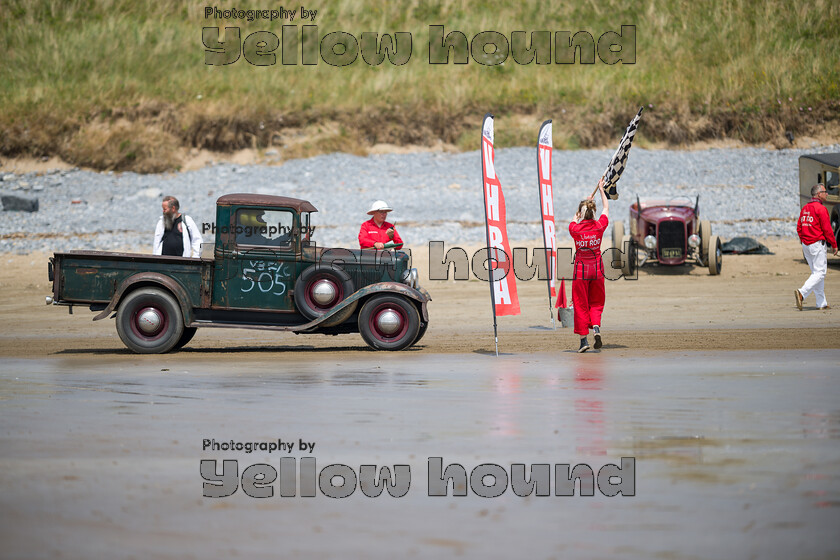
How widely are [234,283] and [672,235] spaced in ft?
37.5

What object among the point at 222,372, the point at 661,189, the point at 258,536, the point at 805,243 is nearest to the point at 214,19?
the point at 661,189

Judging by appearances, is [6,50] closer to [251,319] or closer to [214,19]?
[214,19]

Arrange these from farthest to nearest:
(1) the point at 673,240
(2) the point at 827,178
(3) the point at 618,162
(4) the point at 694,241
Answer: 1. (2) the point at 827,178
2. (1) the point at 673,240
3. (4) the point at 694,241
4. (3) the point at 618,162

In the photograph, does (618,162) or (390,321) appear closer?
(390,321)

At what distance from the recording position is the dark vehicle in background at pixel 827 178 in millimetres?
20938

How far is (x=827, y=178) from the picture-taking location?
22.0 metres

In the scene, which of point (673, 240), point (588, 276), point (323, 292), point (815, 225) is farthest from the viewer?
point (673, 240)

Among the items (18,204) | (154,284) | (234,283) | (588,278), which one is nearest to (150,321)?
(154,284)

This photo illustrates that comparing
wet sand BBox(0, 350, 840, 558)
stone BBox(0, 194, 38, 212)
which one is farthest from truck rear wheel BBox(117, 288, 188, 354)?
stone BBox(0, 194, 38, 212)

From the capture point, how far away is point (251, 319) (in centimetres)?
1215

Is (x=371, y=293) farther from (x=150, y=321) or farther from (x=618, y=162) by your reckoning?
(x=618, y=162)

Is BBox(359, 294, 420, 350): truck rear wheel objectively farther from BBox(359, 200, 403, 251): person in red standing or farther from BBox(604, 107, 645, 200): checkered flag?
BBox(604, 107, 645, 200): checkered flag

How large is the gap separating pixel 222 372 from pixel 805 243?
29.6 ft

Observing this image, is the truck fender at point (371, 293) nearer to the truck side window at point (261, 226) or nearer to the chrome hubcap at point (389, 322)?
the chrome hubcap at point (389, 322)
